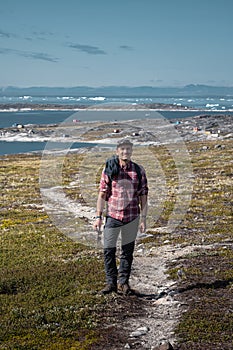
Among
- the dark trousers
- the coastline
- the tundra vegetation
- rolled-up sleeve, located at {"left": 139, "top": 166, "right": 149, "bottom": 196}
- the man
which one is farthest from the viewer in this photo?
the coastline

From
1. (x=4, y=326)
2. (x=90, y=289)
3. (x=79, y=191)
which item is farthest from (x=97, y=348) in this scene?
(x=79, y=191)

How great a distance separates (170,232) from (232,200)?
10023mm

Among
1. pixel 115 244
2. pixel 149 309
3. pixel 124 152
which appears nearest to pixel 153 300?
pixel 149 309

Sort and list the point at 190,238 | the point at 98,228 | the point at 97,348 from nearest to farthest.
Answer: the point at 97,348, the point at 98,228, the point at 190,238

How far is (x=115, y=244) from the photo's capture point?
11750 millimetres

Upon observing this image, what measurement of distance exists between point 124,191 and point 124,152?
1.07 m

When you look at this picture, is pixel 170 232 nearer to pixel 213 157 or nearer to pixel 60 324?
pixel 60 324

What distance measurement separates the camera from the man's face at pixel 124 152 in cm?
1102

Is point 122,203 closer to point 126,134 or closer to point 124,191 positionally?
point 124,191

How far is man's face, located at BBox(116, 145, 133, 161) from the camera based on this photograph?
36.1ft

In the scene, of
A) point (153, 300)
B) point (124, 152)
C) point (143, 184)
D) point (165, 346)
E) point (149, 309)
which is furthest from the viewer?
point (153, 300)

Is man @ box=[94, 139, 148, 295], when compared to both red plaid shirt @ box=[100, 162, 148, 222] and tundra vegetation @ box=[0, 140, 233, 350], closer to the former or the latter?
red plaid shirt @ box=[100, 162, 148, 222]

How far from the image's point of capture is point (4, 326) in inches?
396

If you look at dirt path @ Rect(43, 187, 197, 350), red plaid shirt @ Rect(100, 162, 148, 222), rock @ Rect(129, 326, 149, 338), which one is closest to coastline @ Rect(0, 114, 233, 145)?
dirt path @ Rect(43, 187, 197, 350)
